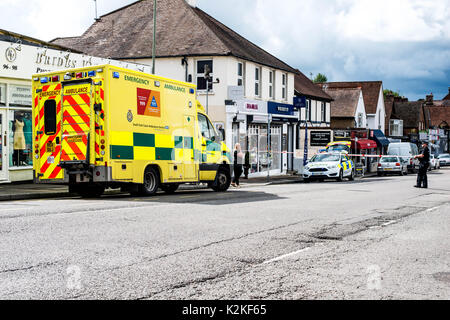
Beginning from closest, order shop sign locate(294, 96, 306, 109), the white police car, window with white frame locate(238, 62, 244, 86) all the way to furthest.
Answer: the white police car
window with white frame locate(238, 62, 244, 86)
shop sign locate(294, 96, 306, 109)

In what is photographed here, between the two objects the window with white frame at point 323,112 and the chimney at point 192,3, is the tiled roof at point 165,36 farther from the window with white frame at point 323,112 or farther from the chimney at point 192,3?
the window with white frame at point 323,112

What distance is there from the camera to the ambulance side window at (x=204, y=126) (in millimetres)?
19030

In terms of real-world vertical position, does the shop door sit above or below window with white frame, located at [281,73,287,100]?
below

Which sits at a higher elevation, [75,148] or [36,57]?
[36,57]

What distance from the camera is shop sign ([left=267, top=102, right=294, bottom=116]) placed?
3653cm

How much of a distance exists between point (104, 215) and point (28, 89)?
1111cm

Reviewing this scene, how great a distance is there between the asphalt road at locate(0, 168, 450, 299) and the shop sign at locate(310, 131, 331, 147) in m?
27.1

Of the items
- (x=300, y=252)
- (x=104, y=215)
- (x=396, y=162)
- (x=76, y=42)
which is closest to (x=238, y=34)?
(x=76, y=42)

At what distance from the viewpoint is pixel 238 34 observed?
39.7 m

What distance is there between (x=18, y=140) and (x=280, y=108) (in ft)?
67.6

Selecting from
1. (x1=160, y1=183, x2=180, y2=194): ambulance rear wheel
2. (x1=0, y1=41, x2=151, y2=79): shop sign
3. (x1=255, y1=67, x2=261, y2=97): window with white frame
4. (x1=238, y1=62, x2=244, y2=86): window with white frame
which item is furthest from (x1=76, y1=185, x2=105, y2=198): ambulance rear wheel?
(x1=255, y1=67, x2=261, y2=97): window with white frame

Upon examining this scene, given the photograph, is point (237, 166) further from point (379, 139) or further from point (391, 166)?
point (379, 139)

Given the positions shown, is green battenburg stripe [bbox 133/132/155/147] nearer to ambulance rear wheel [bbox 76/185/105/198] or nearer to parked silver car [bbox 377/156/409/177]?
ambulance rear wheel [bbox 76/185/105/198]
